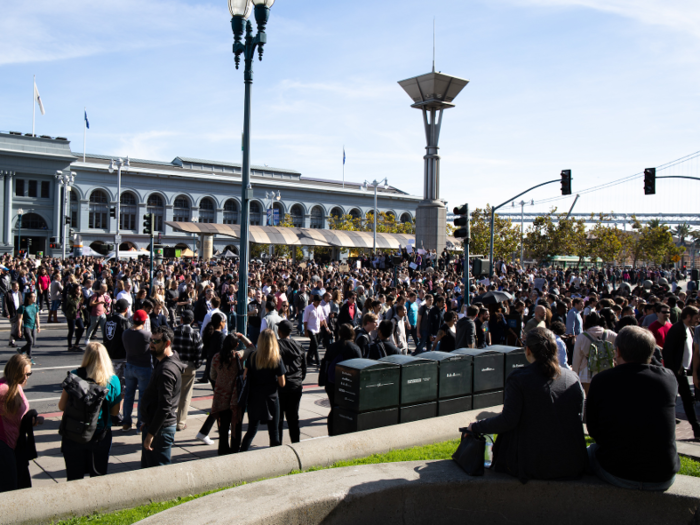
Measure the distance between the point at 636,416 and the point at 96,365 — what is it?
4614 millimetres

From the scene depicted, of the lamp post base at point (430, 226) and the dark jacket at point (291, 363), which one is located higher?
the lamp post base at point (430, 226)

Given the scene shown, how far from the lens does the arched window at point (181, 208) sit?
76.2 meters

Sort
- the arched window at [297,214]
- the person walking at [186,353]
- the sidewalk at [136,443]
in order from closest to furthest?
the sidewalk at [136,443] → the person walking at [186,353] → the arched window at [297,214]

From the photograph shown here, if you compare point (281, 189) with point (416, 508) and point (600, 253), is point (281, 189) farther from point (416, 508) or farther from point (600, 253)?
point (416, 508)

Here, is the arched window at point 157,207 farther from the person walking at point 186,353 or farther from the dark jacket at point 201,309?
the person walking at point 186,353

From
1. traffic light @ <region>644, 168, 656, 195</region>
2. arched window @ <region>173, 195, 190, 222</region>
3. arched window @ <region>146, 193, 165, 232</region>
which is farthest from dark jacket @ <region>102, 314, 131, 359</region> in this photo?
arched window @ <region>173, 195, 190, 222</region>

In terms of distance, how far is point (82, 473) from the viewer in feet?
17.4

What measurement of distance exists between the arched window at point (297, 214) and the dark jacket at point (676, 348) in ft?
258

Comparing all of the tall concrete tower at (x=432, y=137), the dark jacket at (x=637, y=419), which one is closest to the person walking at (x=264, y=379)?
the dark jacket at (x=637, y=419)

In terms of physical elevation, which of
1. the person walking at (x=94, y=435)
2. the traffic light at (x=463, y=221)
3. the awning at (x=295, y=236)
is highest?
the awning at (x=295, y=236)

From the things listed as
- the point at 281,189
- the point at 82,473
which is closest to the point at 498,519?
the point at 82,473

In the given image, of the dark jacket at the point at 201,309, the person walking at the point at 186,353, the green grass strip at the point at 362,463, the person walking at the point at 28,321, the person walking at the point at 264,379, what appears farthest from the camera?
the dark jacket at the point at 201,309

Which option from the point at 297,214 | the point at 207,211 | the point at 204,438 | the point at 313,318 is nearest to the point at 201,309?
the point at 313,318

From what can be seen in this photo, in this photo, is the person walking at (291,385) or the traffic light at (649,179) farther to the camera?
the traffic light at (649,179)
